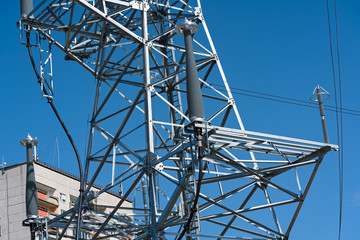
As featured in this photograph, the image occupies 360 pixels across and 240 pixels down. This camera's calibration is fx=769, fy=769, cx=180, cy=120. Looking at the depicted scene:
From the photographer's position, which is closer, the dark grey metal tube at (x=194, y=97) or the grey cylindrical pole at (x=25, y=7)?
the dark grey metal tube at (x=194, y=97)

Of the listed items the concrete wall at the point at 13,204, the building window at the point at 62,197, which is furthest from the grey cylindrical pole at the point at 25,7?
the building window at the point at 62,197

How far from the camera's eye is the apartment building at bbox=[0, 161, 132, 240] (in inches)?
2235

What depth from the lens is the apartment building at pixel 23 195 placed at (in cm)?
5678

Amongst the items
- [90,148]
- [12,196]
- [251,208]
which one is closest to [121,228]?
[90,148]

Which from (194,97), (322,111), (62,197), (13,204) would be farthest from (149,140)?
(62,197)

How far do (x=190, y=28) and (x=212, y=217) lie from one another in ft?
24.0

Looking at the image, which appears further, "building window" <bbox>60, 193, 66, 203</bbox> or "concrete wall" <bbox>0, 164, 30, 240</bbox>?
"building window" <bbox>60, 193, 66, 203</bbox>

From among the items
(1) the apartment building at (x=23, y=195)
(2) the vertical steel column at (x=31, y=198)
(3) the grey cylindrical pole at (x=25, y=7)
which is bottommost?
(2) the vertical steel column at (x=31, y=198)

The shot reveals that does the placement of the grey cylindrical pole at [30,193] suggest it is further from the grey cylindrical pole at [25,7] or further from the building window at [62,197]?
the building window at [62,197]

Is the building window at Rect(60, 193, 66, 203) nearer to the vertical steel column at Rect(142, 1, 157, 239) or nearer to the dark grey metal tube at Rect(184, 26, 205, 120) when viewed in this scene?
Result: the vertical steel column at Rect(142, 1, 157, 239)

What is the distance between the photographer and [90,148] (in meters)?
31.5

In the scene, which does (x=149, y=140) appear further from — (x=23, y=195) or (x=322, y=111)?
(x=23, y=195)

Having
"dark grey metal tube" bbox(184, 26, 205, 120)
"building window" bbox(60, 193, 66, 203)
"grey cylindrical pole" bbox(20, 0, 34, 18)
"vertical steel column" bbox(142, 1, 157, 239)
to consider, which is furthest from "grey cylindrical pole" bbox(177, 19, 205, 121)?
"building window" bbox(60, 193, 66, 203)

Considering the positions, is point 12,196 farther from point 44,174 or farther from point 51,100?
point 51,100
